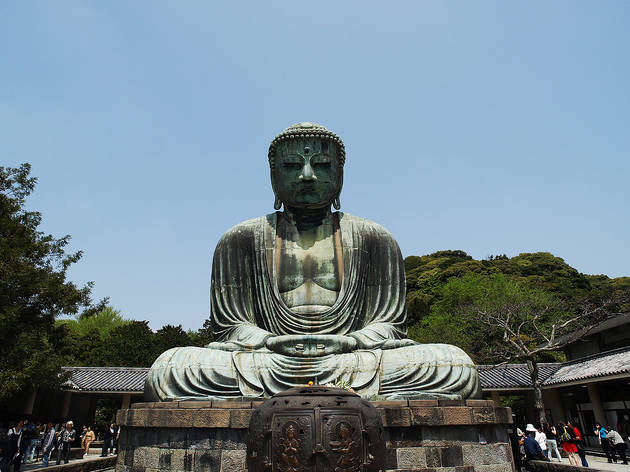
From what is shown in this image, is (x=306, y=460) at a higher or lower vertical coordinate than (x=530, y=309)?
lower

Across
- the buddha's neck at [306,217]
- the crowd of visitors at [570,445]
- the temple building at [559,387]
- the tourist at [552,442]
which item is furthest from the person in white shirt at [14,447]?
the tourist at [552,442]

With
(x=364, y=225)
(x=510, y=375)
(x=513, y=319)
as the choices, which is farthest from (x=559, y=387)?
(x=364, y=225)

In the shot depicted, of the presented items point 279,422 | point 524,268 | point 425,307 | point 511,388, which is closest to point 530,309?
point 511,388

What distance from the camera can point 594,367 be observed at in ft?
67.6

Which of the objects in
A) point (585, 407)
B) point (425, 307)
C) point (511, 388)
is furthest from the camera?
point (425, 307)

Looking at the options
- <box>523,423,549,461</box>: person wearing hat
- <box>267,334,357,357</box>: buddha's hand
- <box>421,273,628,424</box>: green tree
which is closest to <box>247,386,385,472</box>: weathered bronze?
<box>267,334,357,357</box>: buddha's hand

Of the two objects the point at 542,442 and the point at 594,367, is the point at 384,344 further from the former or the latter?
the point at 594,367

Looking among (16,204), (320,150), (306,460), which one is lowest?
(306,460)

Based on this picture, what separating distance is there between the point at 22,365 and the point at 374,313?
1091 centimetres

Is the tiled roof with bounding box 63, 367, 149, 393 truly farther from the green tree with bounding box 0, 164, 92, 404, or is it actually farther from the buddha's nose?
the buddha's nose

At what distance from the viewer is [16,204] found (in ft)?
48.6

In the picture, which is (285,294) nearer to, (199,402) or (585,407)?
(199,402)

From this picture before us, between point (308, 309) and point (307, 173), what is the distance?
7.13 ft

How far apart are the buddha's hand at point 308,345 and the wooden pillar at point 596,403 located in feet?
60.2
